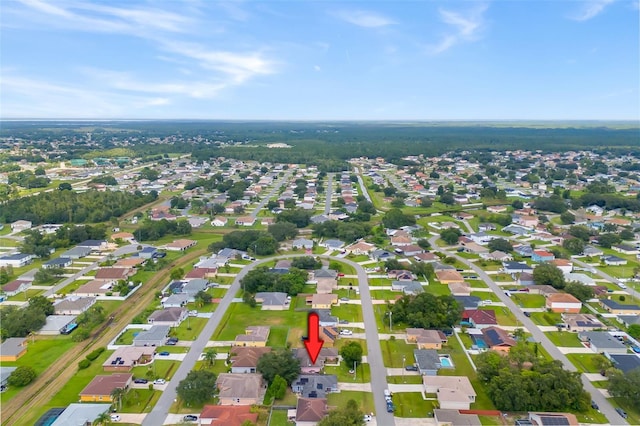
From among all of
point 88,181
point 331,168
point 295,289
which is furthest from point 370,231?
point 88,181

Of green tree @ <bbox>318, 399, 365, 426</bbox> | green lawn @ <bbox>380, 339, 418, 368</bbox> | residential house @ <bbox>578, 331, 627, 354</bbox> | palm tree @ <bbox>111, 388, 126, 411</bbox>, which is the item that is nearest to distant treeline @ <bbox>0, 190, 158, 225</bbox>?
palm tree @ <bbox>111, 388, 126, 411</bbox>

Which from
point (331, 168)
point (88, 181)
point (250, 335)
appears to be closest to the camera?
point (250, 335)

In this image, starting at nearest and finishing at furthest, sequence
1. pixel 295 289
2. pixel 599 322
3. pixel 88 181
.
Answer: pixel 599 322 < pixel 295 289 < pixel 88 181

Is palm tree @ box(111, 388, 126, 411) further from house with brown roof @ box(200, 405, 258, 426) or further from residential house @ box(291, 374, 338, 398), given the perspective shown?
residential house @ box(291, 374, 338, 398)

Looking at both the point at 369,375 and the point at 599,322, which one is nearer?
the point at 369,375

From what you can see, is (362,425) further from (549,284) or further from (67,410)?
(549,284)
